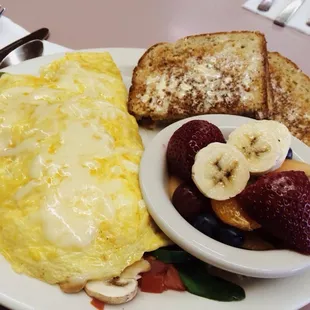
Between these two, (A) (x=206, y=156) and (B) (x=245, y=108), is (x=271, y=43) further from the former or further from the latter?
(A) (x=206, y=156)

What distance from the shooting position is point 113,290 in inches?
52.1

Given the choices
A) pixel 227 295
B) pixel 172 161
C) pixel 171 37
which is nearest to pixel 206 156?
pixel 172 161

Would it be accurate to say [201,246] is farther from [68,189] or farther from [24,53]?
[24,53]

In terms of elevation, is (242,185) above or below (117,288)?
above

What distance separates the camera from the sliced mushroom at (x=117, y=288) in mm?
1311

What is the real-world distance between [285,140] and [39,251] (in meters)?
0.76

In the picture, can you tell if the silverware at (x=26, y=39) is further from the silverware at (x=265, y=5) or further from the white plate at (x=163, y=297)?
the silverware at (x=265, y=5)

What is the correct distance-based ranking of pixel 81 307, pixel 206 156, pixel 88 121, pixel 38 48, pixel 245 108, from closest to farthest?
1. pixel 81 307
2. pixel 206 156
3. pixel 88 121
4. pixel 245 108
5. pixel 38 48

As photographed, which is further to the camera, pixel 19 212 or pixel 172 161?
pixel 172 161

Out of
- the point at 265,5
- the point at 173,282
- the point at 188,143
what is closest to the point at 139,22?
the point at 265,5

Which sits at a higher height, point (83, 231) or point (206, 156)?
point (206, 156)

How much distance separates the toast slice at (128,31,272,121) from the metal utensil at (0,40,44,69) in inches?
17.8

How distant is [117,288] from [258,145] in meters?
0.56

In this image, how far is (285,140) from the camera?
1.51 m
